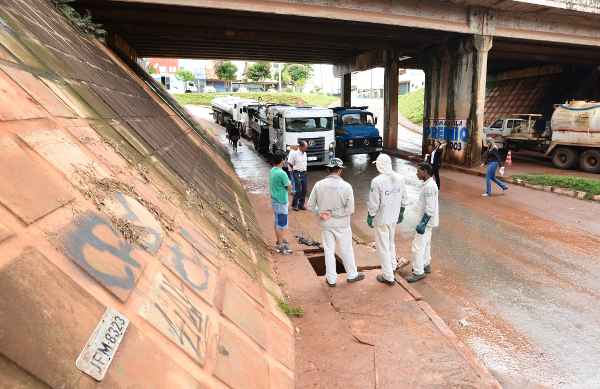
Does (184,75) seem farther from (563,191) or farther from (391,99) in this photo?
(563,191)

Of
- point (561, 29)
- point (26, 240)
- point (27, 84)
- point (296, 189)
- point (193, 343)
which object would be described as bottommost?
point (296, 189)

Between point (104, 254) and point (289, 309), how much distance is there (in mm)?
2803

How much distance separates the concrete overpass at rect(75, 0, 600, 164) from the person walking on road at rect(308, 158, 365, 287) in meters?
9.37

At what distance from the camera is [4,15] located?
196 inches

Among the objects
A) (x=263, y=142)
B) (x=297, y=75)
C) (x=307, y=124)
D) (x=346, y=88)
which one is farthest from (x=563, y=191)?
(x=297, y=75)

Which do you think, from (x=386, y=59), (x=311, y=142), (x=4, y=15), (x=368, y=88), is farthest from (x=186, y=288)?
(x=368, y=88)

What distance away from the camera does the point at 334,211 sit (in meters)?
5.75

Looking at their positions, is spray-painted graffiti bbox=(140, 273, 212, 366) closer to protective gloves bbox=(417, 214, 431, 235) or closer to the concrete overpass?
protective gloves bbox=(417, 214, 431, 235)

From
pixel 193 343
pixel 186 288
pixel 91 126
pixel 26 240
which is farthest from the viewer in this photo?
pixel 91 126

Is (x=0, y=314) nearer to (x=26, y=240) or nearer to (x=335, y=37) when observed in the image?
(x=26, y=240)

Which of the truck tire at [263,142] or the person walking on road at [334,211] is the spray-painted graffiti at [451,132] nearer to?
the truck tire at [263,142]

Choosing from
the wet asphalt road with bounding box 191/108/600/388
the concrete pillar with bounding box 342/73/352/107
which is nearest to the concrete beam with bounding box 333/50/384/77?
the concrete pillar with bounding box 342/73/352/107

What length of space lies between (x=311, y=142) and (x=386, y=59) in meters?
10.3

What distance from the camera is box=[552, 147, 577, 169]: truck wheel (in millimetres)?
17297
